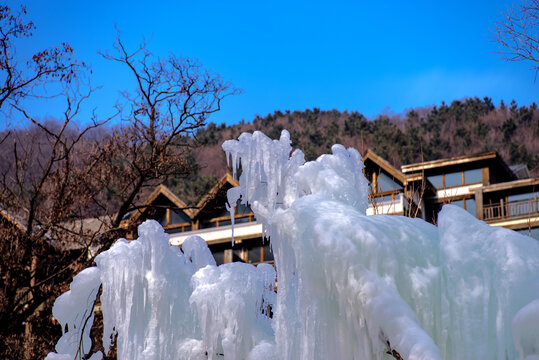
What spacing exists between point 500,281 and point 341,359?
129cm

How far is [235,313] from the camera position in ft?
27.3

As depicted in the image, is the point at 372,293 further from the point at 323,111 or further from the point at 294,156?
the point at 323,111

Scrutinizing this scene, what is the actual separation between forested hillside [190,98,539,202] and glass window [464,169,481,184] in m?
12.3

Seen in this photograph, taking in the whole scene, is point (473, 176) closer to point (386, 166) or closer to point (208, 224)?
point (386, 166)

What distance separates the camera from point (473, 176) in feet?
83.6

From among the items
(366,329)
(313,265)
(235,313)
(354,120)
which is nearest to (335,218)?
(313,265)

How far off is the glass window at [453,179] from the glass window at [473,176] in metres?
0.24

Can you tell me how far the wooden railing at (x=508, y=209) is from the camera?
22844 millimetres

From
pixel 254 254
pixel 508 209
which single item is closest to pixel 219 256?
pixel 254 254

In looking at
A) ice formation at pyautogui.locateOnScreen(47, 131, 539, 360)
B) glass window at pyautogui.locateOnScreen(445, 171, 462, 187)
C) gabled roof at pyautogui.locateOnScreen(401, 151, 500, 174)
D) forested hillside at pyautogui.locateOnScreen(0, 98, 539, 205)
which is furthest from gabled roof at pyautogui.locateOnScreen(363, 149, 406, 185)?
ice formation at pyautogui.locateOnScreen(47, 131, 539, 360)

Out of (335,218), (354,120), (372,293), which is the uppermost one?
(354,120)

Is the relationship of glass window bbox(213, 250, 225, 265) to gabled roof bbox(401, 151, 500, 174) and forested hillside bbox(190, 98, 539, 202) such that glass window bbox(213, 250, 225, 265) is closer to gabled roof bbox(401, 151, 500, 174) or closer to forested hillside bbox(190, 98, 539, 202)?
gabled roof bbox(401, 151, 500, 174)

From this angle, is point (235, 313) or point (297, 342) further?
point (235, 313)

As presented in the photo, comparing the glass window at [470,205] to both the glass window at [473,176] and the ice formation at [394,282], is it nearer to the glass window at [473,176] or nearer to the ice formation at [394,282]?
the glass window at [473,176]
